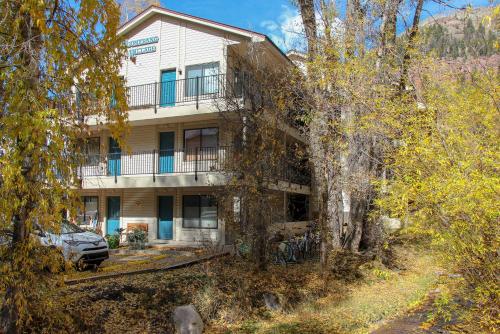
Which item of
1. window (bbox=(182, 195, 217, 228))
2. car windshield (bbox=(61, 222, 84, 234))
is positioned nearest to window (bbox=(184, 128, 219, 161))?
window (bbox=(182, 195, 217, 228))

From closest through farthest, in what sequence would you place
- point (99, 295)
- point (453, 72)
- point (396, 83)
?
point (453, 72), point (99, 295), point (396, 83)

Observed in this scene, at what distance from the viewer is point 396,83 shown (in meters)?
10.1

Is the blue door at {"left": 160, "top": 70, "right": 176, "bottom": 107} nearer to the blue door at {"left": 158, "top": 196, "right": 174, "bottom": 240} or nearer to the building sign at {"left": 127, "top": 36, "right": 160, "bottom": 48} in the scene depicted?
the building sign at {"left": 127, "top": 36, "right": 160, "bottom": 48}

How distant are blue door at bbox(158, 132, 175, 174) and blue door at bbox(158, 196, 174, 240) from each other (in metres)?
1.50

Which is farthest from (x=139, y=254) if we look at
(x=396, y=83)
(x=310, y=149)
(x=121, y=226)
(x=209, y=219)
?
(x=396, y=83)

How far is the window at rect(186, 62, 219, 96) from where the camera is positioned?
19125 millimetres

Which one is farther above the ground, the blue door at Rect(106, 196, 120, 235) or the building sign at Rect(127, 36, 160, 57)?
the building sign at Rect(127, 36, 160, 57)

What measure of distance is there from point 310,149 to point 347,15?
16.5 feet

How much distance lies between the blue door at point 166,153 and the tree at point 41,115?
14.6 meters

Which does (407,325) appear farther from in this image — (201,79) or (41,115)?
(201,79)

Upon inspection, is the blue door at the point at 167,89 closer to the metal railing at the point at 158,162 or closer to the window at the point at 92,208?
the metal railing at the point at 158,162

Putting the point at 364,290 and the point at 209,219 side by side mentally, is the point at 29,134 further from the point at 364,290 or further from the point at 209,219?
the point at 209,219

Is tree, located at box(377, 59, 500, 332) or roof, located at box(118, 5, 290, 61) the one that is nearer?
tree, located at box(377, 59, 500, 332)

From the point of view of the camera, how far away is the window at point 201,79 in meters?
19.1
